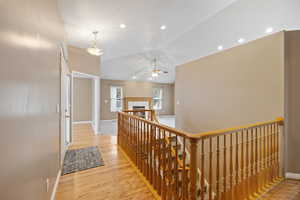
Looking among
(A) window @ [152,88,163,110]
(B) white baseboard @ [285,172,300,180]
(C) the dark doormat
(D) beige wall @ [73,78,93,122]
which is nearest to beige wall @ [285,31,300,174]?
(B) white baseboard @ [285,172,300,180]

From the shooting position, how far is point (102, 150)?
3.45 metres

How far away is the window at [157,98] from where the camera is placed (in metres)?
10.8

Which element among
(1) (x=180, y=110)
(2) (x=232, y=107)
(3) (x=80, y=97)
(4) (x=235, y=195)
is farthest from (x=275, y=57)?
(3) (x=80, y=97)

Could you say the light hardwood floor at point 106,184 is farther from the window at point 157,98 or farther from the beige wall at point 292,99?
the window at point 157,98

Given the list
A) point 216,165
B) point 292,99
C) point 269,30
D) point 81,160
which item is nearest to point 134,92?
point 81,160

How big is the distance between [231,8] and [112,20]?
9.89 ft

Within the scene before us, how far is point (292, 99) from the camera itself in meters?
2.38

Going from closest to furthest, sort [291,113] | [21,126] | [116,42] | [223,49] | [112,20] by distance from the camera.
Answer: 1. [21,126]
2. [291,113]
3. [112,20]
4. [223,49]
5. [116,42]

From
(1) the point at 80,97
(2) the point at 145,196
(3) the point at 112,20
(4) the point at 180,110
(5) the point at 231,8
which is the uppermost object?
(5) the point at 231,8

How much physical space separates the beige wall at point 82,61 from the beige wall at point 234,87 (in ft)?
10.8

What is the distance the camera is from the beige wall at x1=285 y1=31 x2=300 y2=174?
2.35 metres

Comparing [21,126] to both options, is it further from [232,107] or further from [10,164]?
[232,107]

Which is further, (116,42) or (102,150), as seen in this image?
(116,42)

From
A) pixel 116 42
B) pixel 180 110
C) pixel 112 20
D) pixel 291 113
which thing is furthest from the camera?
pixel 180 110
